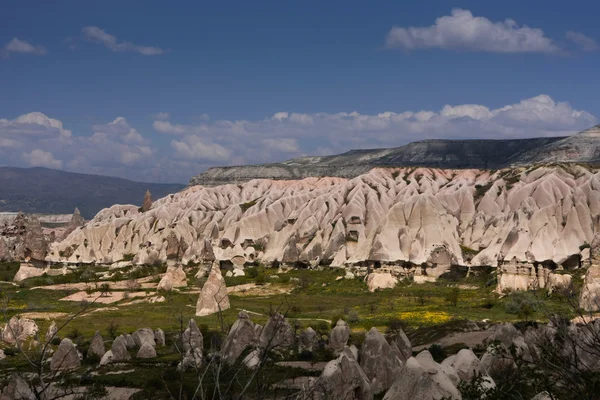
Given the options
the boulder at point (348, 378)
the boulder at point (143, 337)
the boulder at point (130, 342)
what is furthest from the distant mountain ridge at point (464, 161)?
the boulder at point (348, 378)

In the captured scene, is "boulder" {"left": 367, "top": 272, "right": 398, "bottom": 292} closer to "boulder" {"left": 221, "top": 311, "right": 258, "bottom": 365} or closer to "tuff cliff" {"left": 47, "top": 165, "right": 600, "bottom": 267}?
"tuff cliff" {"left": 47, "top": 165, "right": 600, "bottom": 267}

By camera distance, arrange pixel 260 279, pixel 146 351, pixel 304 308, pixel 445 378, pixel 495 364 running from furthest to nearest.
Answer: pixel 260 279 → pixel 304 308 → pixel 146 351 → pixel 495 364 → pixel 445 378

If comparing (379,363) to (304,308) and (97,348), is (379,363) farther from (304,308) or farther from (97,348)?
(304,308)

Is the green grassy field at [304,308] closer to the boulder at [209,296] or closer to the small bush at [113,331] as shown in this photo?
the small bush at [113,331]

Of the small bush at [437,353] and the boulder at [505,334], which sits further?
the small bush at [437,353]

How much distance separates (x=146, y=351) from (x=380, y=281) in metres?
37.9

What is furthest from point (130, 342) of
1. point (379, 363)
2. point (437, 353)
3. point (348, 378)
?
point (348, 378)

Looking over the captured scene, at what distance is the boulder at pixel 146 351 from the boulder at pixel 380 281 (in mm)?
35865

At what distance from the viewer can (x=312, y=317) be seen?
5188 cm

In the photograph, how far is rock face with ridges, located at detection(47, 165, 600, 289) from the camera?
7650 centimetres

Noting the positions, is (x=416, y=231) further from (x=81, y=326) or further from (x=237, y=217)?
(x=81, y=326)

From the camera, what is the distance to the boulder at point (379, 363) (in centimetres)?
2516

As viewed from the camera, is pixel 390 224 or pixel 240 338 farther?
pixel 390 224

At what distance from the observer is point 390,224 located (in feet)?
283
